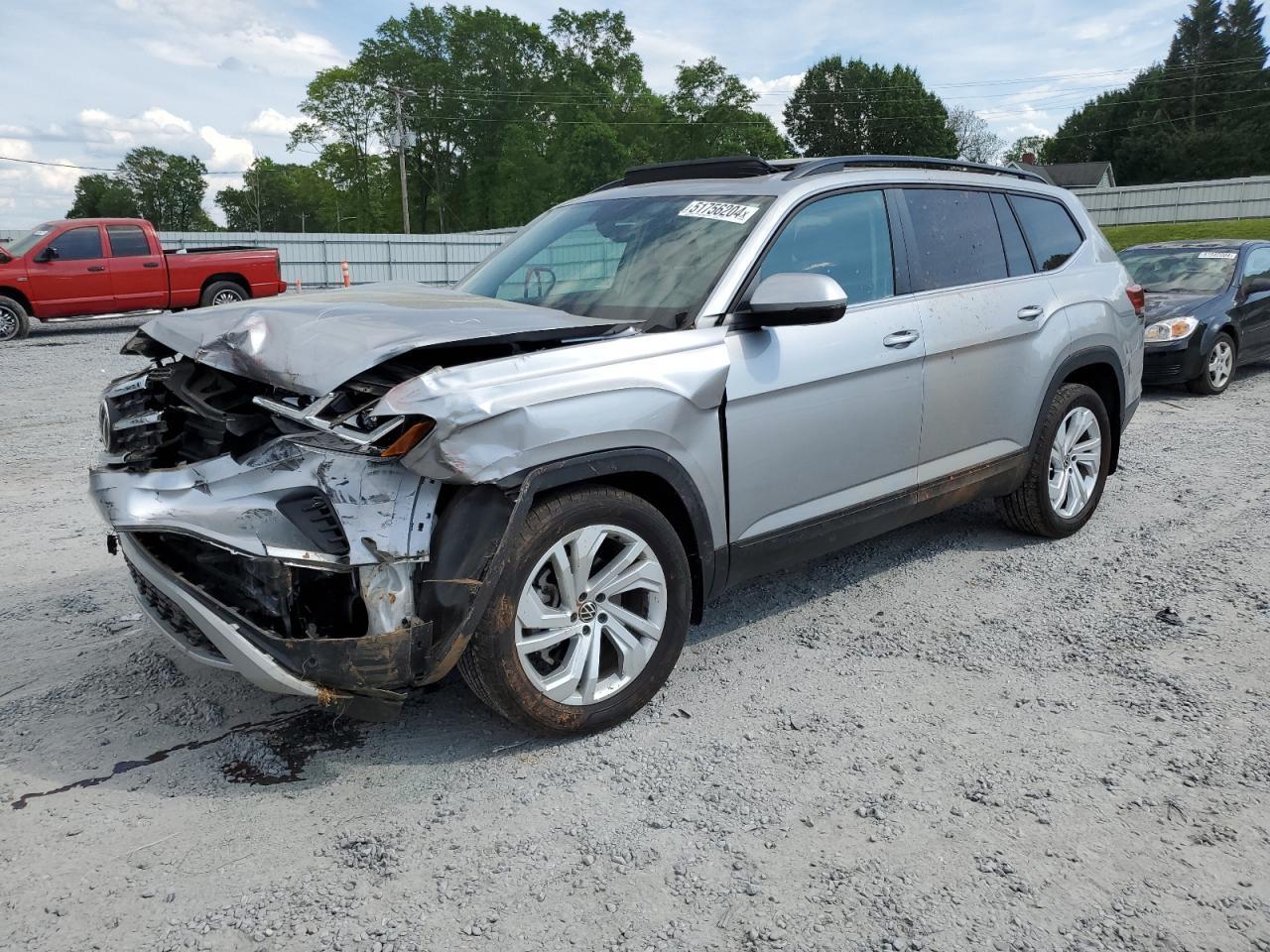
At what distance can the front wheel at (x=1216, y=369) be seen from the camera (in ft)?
33.0

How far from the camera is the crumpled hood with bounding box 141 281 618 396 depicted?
115 inches

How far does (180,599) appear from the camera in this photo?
9.50 feet

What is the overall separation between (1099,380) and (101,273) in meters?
16.0

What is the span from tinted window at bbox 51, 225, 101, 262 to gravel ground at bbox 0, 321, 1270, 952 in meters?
13.7

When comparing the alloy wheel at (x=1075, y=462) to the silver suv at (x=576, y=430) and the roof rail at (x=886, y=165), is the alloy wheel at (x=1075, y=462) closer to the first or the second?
the silver suv at (x=576, y=430)

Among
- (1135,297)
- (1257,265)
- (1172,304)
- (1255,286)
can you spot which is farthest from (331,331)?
(1257,265)

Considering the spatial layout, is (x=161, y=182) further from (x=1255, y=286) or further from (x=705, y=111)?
(x=1255, y=286)

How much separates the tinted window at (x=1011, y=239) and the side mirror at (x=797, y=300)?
1.85 meters

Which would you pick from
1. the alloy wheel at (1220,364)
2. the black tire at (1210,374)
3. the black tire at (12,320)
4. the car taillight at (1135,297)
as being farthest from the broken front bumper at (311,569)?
the black tire at (12,320)

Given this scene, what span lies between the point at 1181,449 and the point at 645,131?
65.4 metres

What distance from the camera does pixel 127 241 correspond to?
16516 millimetres

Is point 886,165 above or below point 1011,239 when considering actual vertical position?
above

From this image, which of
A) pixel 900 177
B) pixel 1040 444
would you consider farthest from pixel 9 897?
pixel 1040 444

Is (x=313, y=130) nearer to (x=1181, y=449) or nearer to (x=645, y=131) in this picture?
(x=645, y=131)
